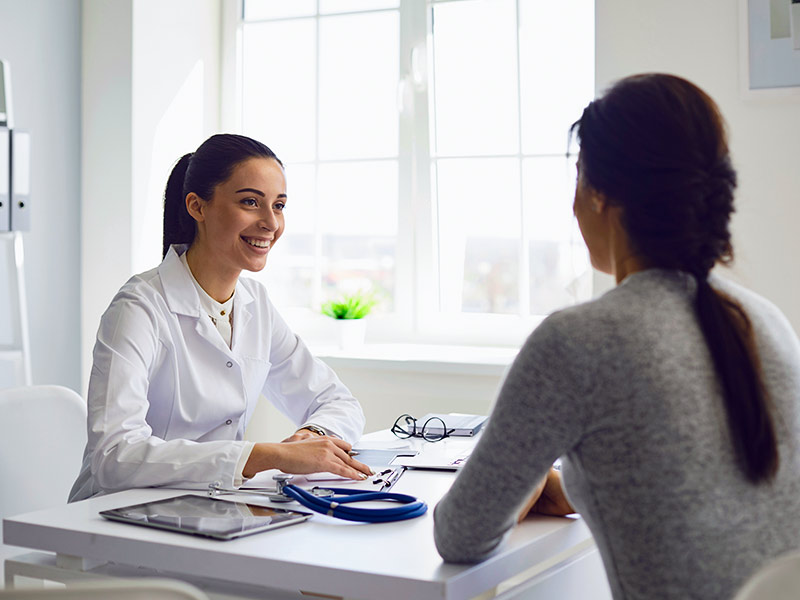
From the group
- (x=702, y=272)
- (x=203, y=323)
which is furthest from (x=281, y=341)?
(x=702, y=272)

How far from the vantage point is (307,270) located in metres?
3.69

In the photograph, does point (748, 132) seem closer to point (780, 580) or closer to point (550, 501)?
point (550, 501)

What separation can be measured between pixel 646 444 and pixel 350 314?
8.21ft

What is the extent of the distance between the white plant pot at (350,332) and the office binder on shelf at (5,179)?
3.93ft

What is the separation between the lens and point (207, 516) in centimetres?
135

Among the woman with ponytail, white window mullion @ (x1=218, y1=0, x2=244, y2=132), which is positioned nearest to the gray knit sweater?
the woman with ponytail

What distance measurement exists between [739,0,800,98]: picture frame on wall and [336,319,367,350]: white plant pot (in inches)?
60.9

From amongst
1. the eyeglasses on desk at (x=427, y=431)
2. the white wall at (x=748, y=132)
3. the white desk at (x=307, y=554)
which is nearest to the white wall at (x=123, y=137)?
the eyeglasses on desk at (x=427, y=431)

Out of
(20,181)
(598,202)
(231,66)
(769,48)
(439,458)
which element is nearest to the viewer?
(598,202)

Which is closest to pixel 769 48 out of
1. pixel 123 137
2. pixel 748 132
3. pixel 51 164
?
pixel 748 132

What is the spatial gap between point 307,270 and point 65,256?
36.0 inches

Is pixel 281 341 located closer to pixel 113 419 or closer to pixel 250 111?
pixel 113 419

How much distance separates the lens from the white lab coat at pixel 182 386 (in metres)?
1.59

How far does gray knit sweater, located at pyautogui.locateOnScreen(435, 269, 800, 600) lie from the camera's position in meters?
0.95
